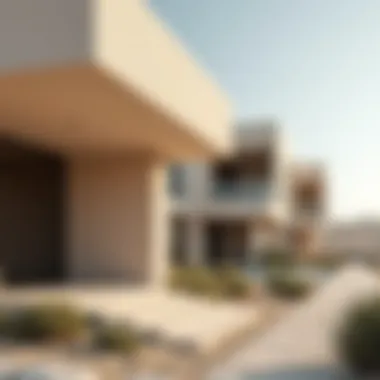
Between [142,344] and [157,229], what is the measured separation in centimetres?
582

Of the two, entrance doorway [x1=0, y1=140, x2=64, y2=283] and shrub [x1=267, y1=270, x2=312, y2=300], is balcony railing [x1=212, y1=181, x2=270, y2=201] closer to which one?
shrub [x1=267, y1=270, x2=312, y2=300]

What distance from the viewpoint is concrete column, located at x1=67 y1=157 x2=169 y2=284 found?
13.9m

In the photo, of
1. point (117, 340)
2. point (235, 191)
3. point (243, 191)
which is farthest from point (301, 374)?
point (235, 191)

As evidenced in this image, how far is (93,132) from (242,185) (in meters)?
15.8

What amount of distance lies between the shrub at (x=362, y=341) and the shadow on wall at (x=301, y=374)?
20cm

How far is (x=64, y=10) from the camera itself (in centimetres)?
676

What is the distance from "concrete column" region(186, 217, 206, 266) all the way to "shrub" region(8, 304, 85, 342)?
17.7 meters

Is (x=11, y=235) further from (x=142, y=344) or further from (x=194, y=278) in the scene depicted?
(x=142, y=344)

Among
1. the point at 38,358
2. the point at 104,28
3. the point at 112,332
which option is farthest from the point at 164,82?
the point at 38,358

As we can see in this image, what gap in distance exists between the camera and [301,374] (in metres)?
6.28

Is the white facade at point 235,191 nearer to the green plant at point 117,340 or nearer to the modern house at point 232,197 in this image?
the modern house at point 232,197

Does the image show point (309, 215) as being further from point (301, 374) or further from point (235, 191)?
point (301, 374)

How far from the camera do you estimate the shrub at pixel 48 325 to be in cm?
900

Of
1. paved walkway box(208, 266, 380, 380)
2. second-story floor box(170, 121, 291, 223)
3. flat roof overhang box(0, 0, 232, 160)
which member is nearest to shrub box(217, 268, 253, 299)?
flat roof overhang box(0, 0, 232, 160)
